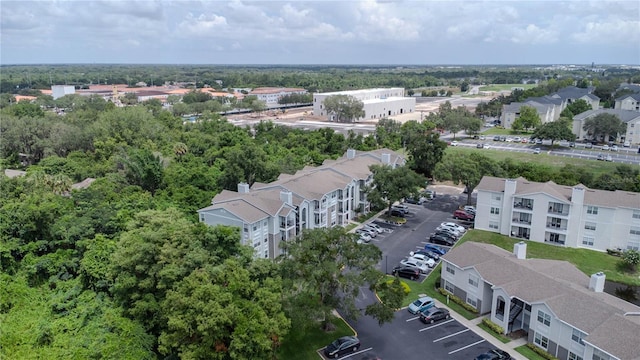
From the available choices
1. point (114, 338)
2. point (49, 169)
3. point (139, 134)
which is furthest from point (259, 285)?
point (139, 134)

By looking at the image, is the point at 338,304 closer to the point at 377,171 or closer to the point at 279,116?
the point at 377,171

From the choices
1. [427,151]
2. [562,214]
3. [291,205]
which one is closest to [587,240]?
[562,214]

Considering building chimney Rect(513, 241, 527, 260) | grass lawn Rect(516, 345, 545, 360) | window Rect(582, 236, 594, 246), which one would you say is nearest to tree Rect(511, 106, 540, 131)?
window Rect(582, 236, 594, 246)

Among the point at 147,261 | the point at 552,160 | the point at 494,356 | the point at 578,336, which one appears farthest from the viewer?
the point at 552,160

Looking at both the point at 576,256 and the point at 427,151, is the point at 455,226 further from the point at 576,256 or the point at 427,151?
the point at 427,151

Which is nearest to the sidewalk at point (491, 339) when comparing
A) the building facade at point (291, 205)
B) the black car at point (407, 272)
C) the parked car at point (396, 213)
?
the black car at point (407, 272)

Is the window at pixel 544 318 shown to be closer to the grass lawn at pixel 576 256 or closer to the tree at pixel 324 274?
the tree at pixel 324 274

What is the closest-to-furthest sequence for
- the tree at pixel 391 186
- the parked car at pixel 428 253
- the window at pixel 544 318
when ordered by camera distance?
1. the window at pixel 544 318
2. the parked car at pixel 428 253
3. the tree at pixel 391 186
